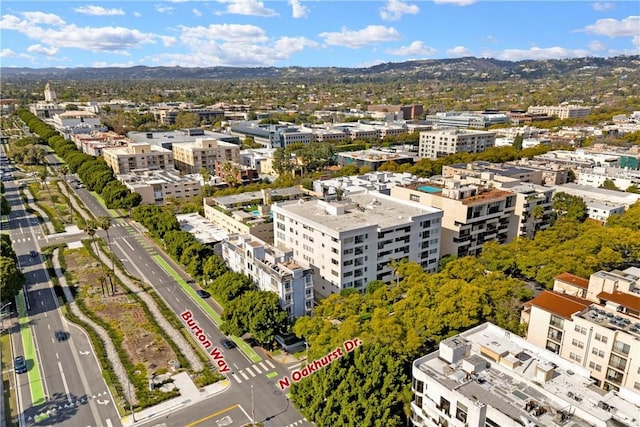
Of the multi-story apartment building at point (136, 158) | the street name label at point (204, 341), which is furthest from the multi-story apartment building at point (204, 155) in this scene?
the street name label at point (204, 341)

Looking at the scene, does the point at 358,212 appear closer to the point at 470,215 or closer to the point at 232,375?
the point at 470,215

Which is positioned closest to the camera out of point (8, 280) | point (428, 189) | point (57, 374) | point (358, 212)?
point (57, 374)

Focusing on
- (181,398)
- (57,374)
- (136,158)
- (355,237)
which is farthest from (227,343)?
Result: (136,158)

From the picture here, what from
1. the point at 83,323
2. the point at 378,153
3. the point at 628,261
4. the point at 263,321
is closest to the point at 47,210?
the point at 83,323

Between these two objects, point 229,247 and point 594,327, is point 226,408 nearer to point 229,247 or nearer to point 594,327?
point 229,247

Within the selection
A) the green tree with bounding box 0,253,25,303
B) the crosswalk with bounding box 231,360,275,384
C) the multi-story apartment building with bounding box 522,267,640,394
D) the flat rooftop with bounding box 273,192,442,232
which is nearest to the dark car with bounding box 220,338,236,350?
the crosswalk with bounding box 231,360,275,384

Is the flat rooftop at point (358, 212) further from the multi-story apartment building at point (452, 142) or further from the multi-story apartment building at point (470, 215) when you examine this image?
the multi-story apartment building at point (452, 142)
